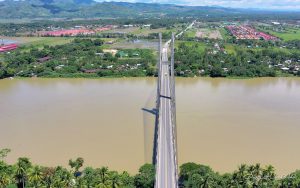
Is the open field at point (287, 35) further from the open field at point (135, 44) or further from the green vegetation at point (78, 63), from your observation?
the green vegetation at point (78, 63)

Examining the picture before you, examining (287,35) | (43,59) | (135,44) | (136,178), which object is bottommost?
(136,178)

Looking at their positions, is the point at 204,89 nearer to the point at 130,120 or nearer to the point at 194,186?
the point at 130,120

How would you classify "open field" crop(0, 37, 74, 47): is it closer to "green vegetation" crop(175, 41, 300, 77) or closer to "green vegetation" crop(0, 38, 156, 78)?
"green vegetation" crop(0, 38, 156, 78)

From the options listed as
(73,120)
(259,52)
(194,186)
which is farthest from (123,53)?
(194,186)

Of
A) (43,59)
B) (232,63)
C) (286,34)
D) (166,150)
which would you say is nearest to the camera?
(166,150)

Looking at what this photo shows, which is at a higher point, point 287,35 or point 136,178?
point 287,35

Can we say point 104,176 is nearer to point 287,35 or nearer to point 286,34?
point 287,35

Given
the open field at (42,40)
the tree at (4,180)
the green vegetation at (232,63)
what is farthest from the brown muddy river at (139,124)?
the open field at (42,40)

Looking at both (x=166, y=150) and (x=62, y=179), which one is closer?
(x=62, y=179)

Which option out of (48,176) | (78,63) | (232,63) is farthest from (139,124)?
(232,63)
